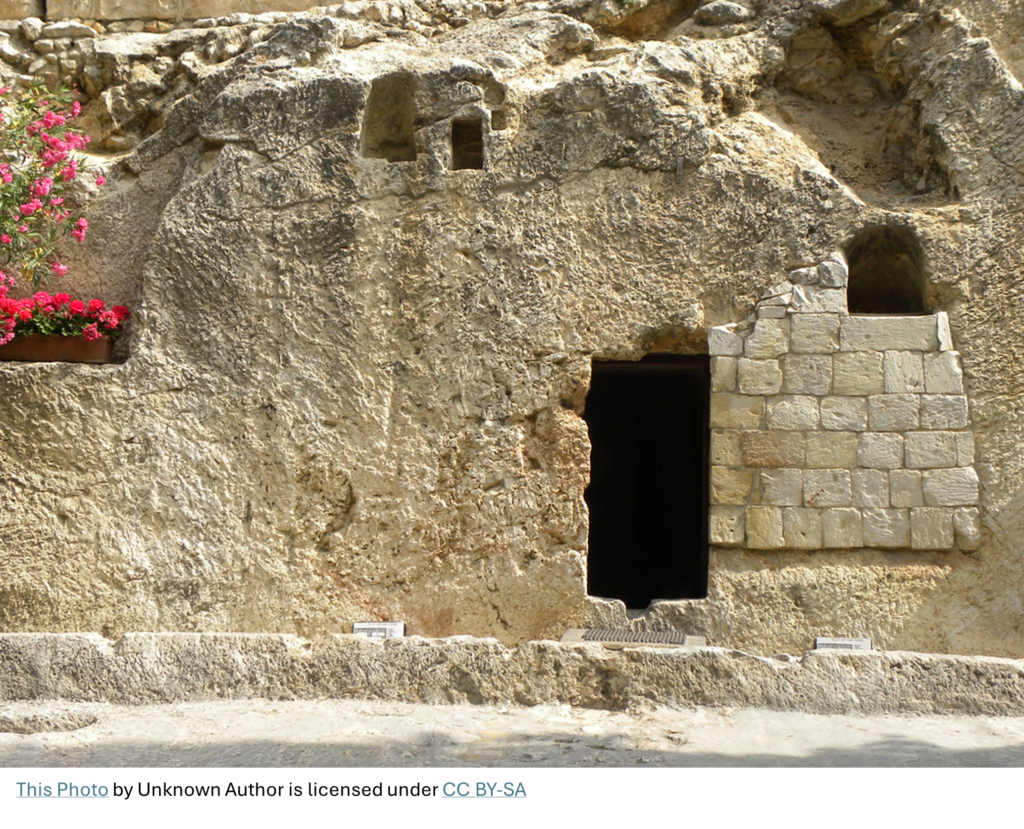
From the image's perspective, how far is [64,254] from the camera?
634 centimetres

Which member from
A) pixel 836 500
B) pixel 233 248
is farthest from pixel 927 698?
pixel 233 248

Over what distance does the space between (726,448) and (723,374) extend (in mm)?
384

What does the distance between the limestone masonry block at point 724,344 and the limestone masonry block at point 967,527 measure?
1.33 m

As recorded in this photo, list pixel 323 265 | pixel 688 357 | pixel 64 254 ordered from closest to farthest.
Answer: pixel 323 265 < pixel 64 254 < pixel 688 357

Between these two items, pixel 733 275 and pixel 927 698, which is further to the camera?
pixel 733 275

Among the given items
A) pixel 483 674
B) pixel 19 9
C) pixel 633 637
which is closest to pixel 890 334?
pixel 633 637

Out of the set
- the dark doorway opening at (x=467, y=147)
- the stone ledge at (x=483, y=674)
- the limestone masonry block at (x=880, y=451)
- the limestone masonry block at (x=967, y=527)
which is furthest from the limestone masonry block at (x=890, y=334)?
the dark doorway opening at (x=467, y=147)

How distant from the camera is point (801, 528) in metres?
5.43

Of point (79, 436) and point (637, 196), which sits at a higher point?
point (637, 196)

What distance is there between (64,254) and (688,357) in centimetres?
375

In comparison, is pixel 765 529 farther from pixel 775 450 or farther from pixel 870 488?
pixel 870 488

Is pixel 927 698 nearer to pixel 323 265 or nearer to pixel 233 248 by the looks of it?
pixel 323 265

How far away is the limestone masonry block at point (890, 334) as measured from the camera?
552 centimetres

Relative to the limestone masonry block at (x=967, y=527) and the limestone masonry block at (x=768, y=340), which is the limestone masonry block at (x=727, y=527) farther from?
the limestone masonry block at (x=967, y=527)
